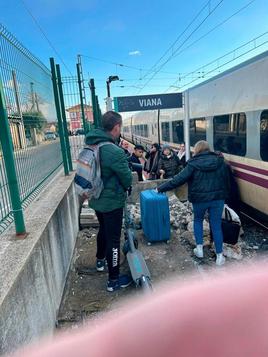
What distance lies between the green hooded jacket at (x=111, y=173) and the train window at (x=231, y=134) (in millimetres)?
3443

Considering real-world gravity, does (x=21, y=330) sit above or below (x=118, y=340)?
below

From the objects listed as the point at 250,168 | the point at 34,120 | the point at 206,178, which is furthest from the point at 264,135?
the point at 34,120

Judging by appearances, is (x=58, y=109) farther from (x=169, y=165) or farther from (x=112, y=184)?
(x=169, y=165)

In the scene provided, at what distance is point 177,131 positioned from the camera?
1177 cm

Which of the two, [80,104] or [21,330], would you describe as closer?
[21,330]

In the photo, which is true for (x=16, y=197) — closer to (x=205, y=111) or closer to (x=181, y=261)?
(x=181, y=261)

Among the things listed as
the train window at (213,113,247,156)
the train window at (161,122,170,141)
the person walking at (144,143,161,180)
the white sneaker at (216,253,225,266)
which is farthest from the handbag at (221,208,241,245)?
the train window at (161,122,170,141)

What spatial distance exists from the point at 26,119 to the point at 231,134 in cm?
439

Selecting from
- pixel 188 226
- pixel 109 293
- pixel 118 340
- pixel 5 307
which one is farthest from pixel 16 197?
pixel 188 226

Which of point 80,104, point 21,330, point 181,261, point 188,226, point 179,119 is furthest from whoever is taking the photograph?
point 179,119

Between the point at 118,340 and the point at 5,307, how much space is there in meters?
1.14

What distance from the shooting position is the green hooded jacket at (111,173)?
317 centimetres

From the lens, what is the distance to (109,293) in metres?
3.46

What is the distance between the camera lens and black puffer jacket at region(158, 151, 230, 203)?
13.5 ft
